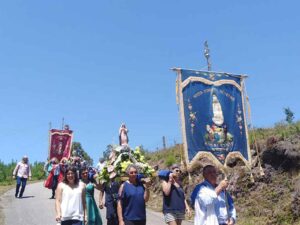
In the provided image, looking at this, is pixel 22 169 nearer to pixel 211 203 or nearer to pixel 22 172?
pixel 22 172

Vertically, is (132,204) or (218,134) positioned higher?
(218,134)

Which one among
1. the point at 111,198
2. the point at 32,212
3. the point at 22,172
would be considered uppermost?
the point at 22,172

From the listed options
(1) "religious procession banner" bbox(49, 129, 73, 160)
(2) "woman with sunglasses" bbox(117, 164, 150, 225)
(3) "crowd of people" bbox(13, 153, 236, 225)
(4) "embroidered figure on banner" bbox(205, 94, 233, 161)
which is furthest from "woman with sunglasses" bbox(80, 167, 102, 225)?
(1) "religious procession banner" bbox(49, 129, 73, 160)

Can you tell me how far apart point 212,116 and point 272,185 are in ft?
12.4

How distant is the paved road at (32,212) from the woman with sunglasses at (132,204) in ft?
16.5

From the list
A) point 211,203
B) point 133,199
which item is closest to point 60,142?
point 133,199

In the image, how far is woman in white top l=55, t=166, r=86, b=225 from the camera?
6.44 metres

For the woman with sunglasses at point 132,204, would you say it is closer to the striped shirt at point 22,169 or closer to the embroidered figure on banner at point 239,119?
the embroidered figure on banner at point 239,119

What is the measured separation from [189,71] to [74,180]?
4.52m

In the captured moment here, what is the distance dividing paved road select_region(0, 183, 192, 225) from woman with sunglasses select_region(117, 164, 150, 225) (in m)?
5.03

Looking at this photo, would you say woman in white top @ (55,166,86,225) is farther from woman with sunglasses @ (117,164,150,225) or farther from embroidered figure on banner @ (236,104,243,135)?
embroidered figure on banner @ (236,104,243,135)

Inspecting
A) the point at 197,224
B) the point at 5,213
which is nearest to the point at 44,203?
the point at 5,213

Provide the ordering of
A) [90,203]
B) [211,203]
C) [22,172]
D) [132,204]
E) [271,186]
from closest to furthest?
[211,203] → [132,204] → [90,203] → [271,186] → [22,172]

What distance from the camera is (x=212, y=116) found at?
389 inches
